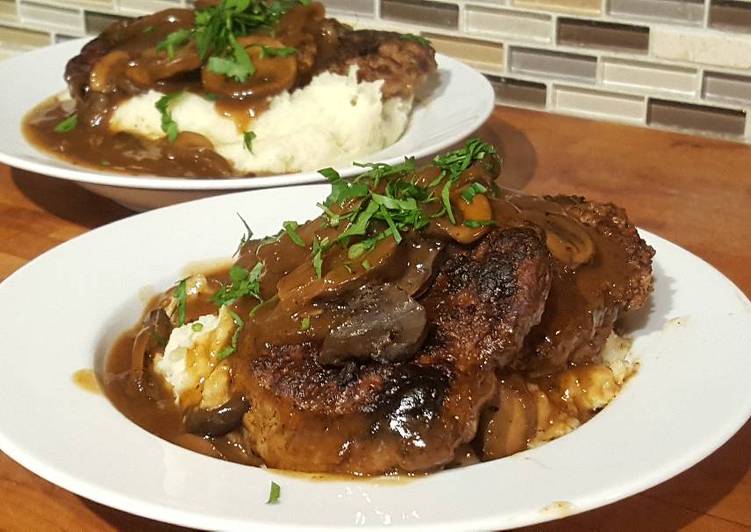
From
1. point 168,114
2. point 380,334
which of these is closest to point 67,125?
point 168,114

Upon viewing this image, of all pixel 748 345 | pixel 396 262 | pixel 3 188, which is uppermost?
pixel 396 262

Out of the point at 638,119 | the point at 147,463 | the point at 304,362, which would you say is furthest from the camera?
the point at 638,119

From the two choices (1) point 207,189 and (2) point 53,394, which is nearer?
(2) point 53,394

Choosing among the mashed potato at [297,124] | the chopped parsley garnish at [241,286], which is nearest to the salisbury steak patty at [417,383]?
the chopped parsley garnish at [241,286]

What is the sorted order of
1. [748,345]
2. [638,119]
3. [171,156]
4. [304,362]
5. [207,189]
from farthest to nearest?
[638,119], [171,156], [207,189], [748,345], [304,362]

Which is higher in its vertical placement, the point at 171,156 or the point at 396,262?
the point at 396,262

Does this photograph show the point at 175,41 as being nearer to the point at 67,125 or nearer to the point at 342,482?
the point at 67,125

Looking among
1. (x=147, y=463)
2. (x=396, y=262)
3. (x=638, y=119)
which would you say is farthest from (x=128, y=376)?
(x=638, y=119)

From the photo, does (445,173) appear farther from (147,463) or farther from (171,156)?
(171,156)
